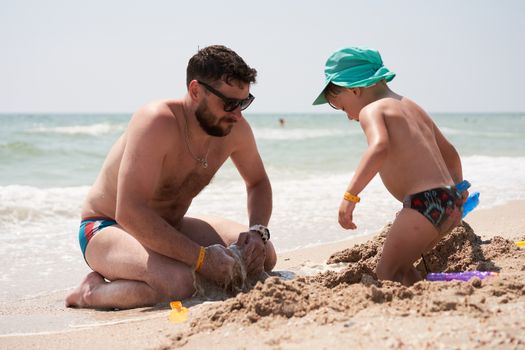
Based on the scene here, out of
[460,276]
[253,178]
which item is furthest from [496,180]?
[460,276]

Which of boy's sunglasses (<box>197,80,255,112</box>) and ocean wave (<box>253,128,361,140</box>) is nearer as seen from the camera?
boy's sunglasses (<box>197,80,255,112</box>)

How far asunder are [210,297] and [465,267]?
5.06 feet

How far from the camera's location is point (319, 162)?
13.9m

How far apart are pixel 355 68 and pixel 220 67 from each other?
0.93 metres

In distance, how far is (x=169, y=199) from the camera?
3896mm

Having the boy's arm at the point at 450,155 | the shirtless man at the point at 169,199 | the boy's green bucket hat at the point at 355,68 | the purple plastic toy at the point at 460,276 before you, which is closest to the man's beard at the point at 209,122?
the shirtless man at the point at 169,199

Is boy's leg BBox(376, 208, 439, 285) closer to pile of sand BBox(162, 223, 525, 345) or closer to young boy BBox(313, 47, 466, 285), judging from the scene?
young boy BBox(313, 47, 466, 285)

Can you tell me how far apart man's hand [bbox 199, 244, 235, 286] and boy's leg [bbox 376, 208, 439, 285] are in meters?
0.84

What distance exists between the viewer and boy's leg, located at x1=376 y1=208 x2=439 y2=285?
10.7 feet

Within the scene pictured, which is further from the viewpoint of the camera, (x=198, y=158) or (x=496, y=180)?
(x=496, y=180)

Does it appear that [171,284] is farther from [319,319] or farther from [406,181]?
[406,181]

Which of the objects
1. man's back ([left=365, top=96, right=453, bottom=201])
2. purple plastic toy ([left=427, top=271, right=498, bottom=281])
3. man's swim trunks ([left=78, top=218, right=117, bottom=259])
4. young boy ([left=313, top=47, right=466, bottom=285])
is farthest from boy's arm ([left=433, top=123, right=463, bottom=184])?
man's swim trunks ([left=78, top=218, right=117, bottom=259])

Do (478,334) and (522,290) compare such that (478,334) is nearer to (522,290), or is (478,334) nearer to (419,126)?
(522,290)

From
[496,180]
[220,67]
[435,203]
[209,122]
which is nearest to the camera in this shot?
[435,203]
